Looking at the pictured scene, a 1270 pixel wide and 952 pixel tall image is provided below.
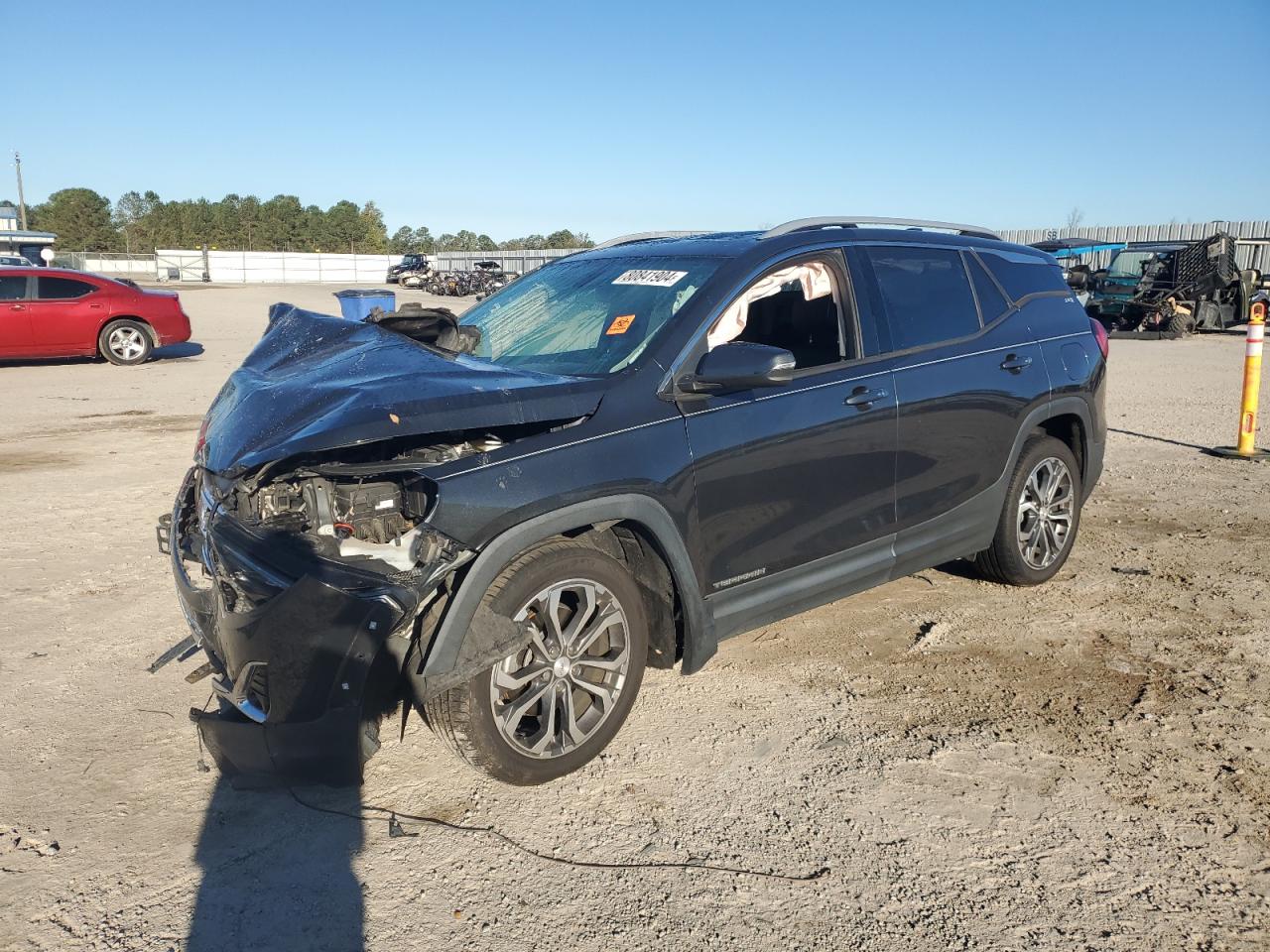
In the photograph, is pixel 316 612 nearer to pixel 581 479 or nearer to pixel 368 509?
pixel 368 509

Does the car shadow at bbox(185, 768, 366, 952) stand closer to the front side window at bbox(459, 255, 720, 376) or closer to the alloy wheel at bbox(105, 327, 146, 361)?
the front side window at bbox(459, 255, 720, 376)

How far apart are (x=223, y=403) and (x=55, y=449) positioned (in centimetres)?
662

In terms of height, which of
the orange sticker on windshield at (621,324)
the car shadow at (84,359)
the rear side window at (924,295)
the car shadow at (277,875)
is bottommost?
the car shadow at (277,875)

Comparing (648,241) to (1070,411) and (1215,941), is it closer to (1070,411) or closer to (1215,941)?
(1070,411)

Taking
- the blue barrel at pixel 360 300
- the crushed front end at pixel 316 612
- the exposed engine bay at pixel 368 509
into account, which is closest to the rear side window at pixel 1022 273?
the exposed engine bay at pixel 368 509

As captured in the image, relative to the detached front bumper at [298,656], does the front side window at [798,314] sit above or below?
above

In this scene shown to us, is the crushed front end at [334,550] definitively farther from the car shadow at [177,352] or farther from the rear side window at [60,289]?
the car shadow at [177,352]

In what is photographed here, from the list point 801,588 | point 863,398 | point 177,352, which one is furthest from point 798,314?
point 177,352

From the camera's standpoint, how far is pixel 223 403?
13.3 ft

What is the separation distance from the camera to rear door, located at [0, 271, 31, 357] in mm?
15242

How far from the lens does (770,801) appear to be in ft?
11.3

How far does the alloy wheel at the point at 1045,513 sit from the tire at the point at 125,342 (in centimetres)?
1512

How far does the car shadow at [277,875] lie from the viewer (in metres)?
2.77

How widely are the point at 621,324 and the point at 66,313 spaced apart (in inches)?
579
